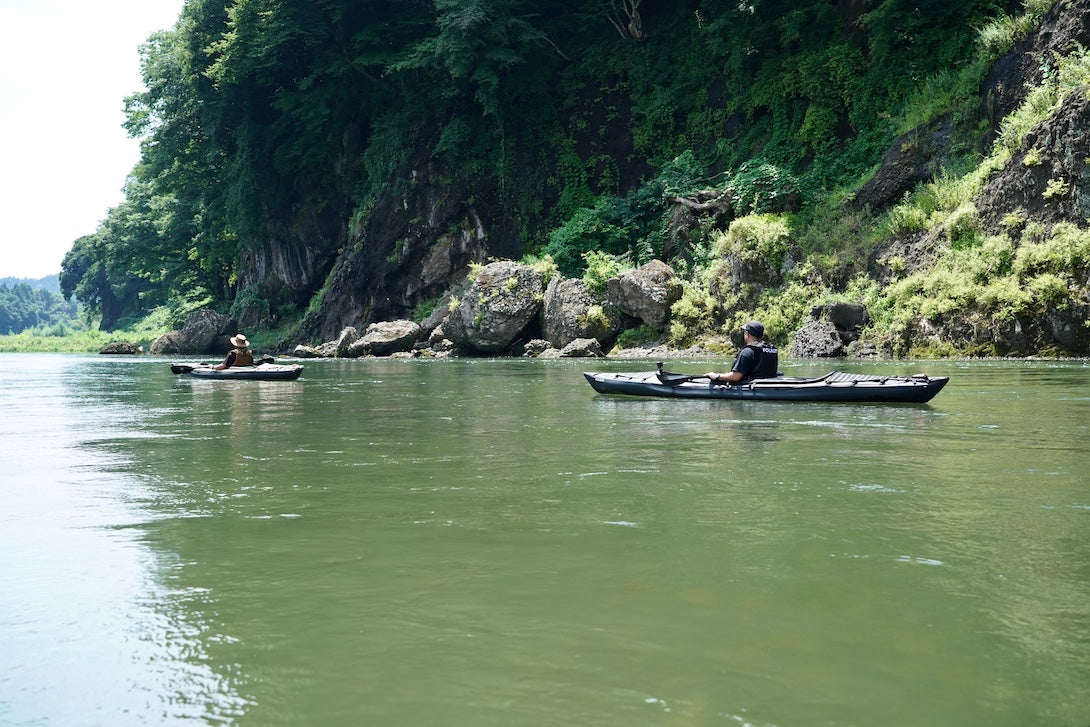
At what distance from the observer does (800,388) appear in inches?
478

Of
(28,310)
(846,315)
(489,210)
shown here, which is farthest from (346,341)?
(28,310)

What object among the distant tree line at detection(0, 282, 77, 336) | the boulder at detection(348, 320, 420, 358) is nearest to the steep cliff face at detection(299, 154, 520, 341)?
the boulder at detection(348, 320, 420, 358)

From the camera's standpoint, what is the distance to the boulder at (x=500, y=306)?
2931 cm

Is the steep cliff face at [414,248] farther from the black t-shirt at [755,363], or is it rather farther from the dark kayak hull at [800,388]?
the black t-shirt at [755,363]

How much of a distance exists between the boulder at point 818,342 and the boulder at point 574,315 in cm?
634

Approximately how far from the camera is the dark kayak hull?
37.8 feet

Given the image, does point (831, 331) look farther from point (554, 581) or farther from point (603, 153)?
point (554, 581)

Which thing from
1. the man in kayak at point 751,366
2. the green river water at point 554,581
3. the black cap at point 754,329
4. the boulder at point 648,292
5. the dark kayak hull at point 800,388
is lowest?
the green river water at point 554,581

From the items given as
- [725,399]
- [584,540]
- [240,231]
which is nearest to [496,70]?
[240,231]

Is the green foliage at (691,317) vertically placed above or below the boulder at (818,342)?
above

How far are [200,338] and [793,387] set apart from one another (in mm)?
37536

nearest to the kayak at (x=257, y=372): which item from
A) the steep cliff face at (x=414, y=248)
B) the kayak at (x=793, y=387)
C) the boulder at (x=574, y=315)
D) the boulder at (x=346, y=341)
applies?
the kayak at (x=793, y=387)

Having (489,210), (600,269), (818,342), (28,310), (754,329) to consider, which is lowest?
(818,342)

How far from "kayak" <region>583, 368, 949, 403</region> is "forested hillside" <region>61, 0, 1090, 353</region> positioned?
8014mm
